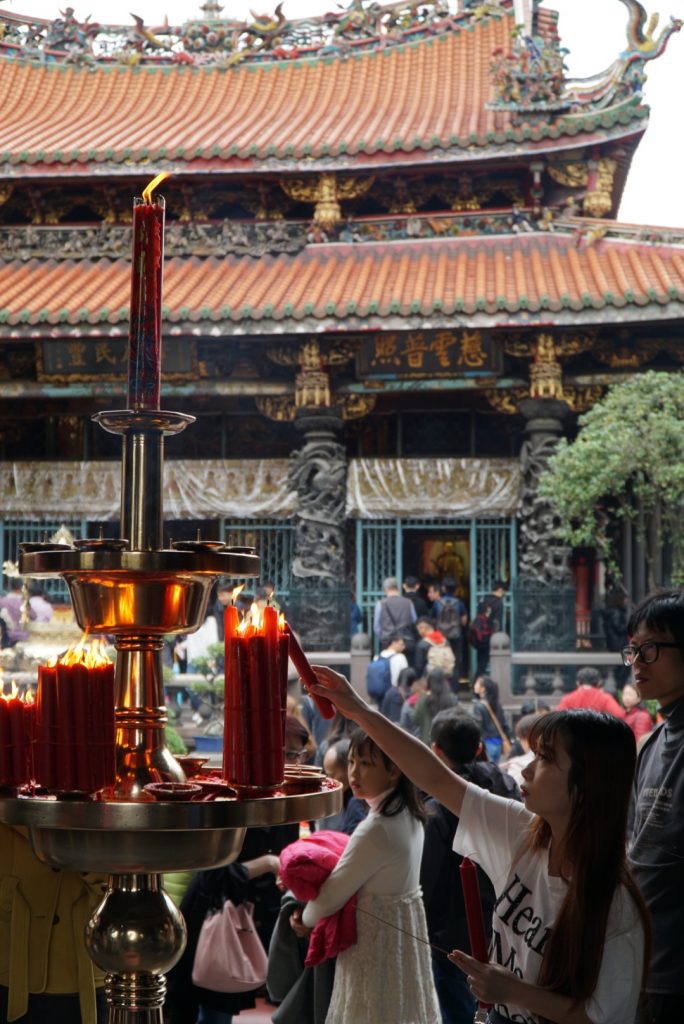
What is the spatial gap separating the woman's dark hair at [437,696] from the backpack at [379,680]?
1523 mm

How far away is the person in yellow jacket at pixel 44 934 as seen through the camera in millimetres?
3332

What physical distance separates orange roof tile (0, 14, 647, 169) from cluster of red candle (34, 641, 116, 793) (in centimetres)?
1132

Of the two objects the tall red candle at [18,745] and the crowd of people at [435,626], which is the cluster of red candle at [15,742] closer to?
the tall red candle at [18,745]

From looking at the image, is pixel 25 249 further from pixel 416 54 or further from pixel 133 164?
pixel 416 54

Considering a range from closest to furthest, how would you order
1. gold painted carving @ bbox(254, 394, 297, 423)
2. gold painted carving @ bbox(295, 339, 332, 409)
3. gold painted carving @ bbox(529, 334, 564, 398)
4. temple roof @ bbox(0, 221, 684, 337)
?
temple roof @ bbox(0, 221, 684, 337), gold painted carving @ bbox(529, 334, 564, 398), gold painted carving @ bbox(295, 339, 332, 409), gold painted carving @ bbox(254, 394, 297, 423)

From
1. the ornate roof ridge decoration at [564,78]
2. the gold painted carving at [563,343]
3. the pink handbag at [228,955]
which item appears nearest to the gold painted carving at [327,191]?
the ornate roof ridge decoration at [564,78]

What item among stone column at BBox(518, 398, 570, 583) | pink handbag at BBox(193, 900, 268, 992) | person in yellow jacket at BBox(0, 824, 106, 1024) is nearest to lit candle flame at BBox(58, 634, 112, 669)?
person in yellow jacket at BBox(0, 824, 106, 1024)

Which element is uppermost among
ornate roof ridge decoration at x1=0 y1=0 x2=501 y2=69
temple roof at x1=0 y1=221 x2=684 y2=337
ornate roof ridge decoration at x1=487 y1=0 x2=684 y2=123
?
ornate roof ridge decoration at x1=0 y1=0 x2=501 y2=69

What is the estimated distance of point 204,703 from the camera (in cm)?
1134

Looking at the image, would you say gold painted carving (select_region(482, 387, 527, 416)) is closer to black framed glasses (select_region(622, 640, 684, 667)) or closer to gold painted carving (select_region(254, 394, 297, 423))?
gold painted carving (select_region(254, 394, 297, 423))

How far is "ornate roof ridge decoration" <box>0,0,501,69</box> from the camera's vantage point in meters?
15.6

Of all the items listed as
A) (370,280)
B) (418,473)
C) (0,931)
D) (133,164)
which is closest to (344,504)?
(418,473)

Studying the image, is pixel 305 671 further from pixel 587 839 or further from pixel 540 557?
pixel 540 557

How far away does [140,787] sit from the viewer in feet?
6.66
